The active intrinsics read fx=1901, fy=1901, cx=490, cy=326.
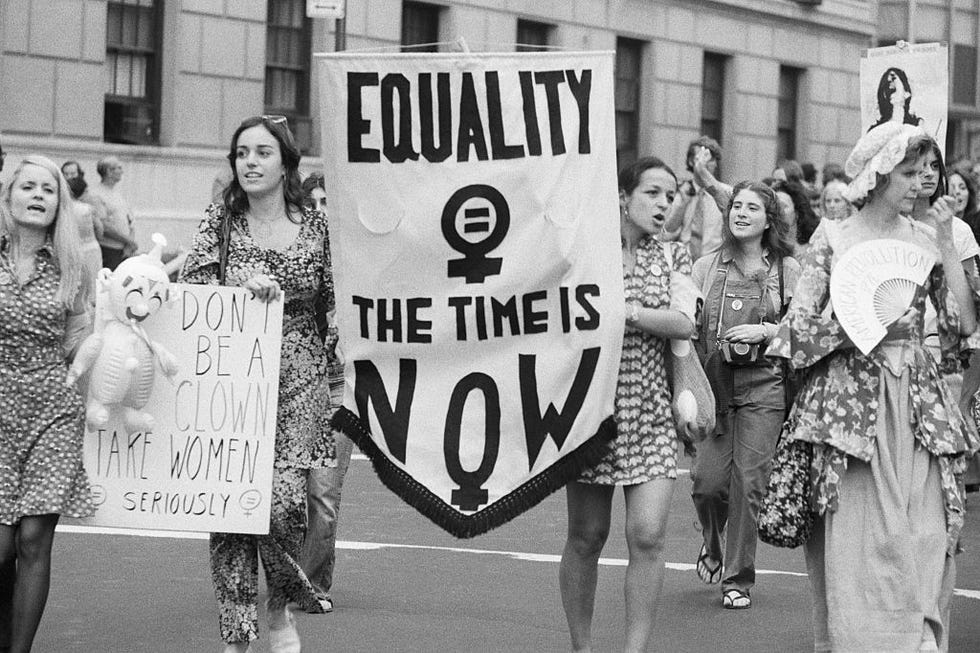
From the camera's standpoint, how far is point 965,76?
43.7 metres

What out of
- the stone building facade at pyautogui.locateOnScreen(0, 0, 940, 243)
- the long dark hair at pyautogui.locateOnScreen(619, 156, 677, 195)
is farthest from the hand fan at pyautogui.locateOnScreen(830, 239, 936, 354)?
the stone building facade at pyautogui.locateOnScreen(0, 0, 940, 243)

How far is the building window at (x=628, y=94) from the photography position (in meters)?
29.6

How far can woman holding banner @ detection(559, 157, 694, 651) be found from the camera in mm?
6898

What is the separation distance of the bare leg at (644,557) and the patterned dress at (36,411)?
6.59ft

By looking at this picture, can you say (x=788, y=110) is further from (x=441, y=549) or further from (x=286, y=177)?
(x=286, y=177)

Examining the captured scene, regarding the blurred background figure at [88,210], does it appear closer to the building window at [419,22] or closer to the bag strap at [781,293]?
the building window at [419,22]

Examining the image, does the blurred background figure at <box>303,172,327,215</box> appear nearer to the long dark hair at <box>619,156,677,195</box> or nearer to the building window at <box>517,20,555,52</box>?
the long dark hair at <box>619,156,677,195</box>

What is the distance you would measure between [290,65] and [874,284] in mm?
17832

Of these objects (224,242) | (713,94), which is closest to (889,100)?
(224,242)

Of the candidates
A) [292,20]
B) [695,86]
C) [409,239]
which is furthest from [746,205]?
[695,86]

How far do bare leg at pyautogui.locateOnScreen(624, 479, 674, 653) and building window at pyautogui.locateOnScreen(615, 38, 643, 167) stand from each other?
22868mm

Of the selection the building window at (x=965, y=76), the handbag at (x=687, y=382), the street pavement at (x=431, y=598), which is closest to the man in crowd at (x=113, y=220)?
the street pavement at (x=431, y=598)

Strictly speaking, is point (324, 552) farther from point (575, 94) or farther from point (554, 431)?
point (575, 94)

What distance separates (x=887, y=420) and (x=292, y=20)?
18.0m
